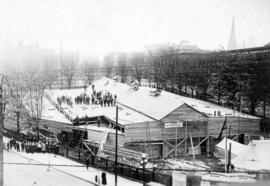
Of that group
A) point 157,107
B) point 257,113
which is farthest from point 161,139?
point 257,113

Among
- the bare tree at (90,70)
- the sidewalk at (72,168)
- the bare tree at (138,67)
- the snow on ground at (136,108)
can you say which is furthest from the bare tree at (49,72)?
the sidewalk at (72,168)

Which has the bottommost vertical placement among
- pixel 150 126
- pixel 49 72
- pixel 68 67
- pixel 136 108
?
pixel 150 126

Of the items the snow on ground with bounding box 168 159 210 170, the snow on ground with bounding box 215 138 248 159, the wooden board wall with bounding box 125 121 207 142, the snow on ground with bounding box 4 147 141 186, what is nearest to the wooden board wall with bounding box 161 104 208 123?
the wooden board wall with bounding box 125 121 207 142

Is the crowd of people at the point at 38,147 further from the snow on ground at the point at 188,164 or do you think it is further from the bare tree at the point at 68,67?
the bare tree at the point at 68,67

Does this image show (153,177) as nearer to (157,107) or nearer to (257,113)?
(157,107)

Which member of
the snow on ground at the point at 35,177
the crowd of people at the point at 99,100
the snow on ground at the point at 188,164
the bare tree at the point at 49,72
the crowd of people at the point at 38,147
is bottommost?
the snow on ground at the point at 188,164

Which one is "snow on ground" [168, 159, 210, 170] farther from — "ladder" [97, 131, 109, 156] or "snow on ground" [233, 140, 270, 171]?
"ladder" [97, 131, 109, 156]

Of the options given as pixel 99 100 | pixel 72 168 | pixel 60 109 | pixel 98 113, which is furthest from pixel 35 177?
pixel 99 100

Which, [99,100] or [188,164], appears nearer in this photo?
[188,164]

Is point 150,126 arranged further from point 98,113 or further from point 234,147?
point 234,147
